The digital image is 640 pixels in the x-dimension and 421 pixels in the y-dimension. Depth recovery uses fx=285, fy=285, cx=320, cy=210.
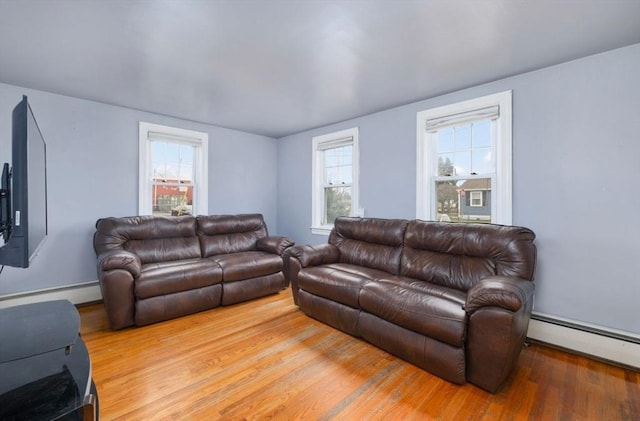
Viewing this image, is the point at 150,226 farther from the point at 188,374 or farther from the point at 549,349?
the point at 549,349

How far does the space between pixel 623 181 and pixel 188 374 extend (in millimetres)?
3521

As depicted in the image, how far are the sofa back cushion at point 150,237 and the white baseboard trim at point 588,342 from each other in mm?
3777

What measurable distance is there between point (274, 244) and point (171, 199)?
1.63 meters

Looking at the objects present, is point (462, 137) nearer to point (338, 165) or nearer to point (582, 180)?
point (582, 180)

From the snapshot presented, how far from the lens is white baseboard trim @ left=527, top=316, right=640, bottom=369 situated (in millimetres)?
2113

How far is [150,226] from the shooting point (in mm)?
3484

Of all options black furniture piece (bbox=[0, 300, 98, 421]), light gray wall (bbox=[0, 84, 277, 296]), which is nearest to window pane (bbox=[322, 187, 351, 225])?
light gray wall (bbox=[0, 84, 277, 296])

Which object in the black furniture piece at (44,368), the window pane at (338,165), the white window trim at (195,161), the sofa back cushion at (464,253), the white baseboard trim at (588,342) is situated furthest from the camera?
the window pane at (338,165)

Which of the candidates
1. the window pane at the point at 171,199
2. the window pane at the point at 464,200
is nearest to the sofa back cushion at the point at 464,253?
the window pane at the point at 464,200

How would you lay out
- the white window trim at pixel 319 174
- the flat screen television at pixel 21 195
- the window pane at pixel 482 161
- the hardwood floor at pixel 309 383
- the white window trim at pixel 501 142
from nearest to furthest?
the flat screen television at pixel 21 195 < the hardwood floor at pixel 309 383 < the white window trim at pixel 501 142 < the window pane at pixel 482 161 < the white window trim at pixel 319 174

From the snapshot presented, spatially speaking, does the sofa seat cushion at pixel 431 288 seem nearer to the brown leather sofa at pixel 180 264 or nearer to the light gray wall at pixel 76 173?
the brown leather sofa at pixel 180 264

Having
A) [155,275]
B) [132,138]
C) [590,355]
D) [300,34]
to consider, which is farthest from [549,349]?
[132,138]

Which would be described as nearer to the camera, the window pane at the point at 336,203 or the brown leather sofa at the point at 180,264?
the brown leather sofa at the point at 180,264

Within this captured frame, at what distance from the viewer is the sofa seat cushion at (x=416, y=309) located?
74.4 inches
